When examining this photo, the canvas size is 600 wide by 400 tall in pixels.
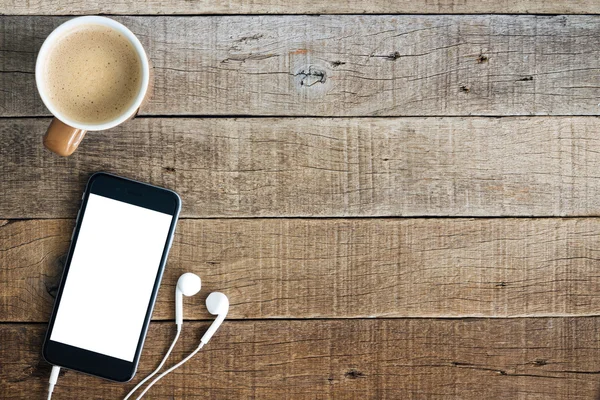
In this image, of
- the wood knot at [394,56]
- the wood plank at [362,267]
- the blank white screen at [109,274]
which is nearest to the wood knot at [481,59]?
the wood knot at [394,56]

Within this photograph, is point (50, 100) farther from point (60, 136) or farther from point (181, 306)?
point (181, 306)

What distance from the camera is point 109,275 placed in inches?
28.4

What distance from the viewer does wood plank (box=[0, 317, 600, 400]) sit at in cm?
75

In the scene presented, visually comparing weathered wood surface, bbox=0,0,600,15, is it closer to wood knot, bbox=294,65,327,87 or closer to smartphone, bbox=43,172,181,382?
wood knot, bbox=294,65,327,87

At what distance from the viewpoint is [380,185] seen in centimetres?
74

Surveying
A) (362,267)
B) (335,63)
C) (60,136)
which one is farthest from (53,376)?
(335,63)

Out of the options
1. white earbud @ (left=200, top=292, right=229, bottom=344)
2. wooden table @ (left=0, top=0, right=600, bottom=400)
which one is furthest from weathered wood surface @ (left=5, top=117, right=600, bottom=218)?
white earbud @ (left=200, top=292, right=229, bottom=344)

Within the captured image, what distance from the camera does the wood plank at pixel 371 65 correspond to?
731mm

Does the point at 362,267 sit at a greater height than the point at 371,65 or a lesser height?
lesser

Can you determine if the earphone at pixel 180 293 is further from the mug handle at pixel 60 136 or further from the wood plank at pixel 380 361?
the mug handle at pixel 60 136

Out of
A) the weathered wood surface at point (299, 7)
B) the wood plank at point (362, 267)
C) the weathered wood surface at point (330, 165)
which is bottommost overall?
the wood plank at point (362, 267)

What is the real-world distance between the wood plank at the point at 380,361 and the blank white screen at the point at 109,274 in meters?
0.05

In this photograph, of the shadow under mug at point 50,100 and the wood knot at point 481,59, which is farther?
the wood knot at point 481,59

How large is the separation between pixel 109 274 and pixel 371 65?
0.43m
